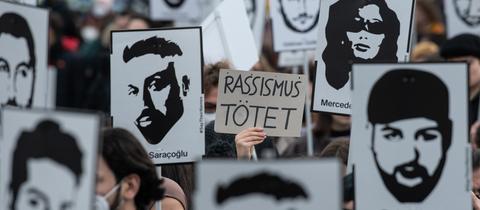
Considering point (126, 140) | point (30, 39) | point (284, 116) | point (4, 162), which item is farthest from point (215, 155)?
point (4, 162)

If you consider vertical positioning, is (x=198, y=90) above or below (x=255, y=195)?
above

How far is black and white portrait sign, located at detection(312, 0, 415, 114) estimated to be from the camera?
707 cm

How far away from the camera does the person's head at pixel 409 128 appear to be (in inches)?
211

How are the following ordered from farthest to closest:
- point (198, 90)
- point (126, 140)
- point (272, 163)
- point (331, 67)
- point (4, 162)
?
point (331, 67)
point (198, 90)
point (126, 140)
point (4, 162)
point (272, 163)

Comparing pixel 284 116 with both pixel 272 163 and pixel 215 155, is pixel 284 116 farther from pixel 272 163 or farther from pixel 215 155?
pixel 272 163

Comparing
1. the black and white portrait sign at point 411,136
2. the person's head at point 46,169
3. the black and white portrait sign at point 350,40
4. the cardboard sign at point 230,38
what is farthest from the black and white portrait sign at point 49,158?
the cardboard sign at point 230,38

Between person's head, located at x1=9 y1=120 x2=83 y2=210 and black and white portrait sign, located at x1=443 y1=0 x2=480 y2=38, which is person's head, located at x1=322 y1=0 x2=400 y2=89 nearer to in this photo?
person's head, located at x1=9 y1=120 x2=83 y2=210

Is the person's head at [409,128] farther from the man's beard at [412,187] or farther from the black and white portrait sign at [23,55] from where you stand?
the black and white portrait sign at [23,55]

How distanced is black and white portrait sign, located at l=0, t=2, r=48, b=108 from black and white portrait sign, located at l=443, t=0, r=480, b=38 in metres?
5.35

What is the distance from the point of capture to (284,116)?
22.4ft

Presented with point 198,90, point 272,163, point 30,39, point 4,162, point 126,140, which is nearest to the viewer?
point 272,163

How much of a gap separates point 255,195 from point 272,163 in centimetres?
16

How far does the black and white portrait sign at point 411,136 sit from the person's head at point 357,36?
1.69 m

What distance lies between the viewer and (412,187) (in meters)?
5.42
